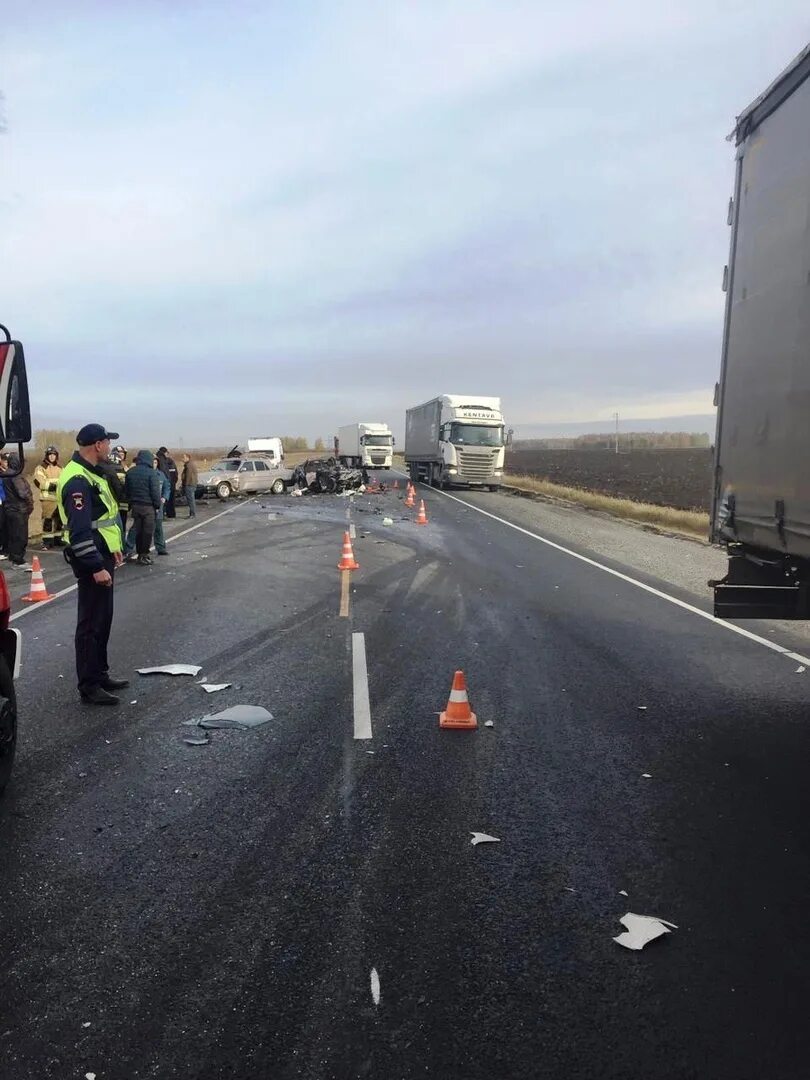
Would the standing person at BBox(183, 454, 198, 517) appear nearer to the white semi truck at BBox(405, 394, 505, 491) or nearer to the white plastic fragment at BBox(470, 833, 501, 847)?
the white semi truck at BBox(405, 394, 505, 491)

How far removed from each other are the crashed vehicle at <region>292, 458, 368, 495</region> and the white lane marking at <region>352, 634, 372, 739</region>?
2849 cm

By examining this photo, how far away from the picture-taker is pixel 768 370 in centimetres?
→ 519

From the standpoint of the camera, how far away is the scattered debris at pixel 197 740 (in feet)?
17.4

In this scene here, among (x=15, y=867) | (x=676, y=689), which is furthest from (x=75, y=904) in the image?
(x=676, y=689)

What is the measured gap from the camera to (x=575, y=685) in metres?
6.72

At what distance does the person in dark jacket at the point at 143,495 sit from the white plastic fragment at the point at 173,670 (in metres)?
6.75

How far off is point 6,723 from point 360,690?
2.82m

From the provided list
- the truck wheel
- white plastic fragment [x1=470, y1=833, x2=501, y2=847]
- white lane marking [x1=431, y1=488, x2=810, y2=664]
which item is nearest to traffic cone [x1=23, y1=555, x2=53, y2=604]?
the truck wheel

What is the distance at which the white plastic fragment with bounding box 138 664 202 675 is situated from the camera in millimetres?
7016

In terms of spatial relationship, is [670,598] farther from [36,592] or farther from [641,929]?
[36,592]

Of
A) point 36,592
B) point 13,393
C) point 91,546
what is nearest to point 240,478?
point 36,592

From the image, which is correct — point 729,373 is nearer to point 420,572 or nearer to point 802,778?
point 802,778

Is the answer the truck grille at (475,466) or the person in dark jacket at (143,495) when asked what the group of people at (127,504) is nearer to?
the person in dark jacket at (143,495)

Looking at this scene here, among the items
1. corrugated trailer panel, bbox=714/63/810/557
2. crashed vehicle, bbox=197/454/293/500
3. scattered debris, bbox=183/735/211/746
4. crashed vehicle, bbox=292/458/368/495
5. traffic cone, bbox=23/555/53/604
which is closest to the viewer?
corrugated trailer panel, bbox=714/63/810/557
